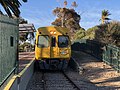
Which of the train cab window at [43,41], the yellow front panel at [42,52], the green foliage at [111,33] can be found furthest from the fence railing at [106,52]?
the train cab window at [43,41]

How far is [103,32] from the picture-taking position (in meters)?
38.9

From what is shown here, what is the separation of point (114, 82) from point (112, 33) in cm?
1989

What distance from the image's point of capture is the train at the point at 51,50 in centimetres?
2419

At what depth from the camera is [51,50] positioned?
24234 millimetres

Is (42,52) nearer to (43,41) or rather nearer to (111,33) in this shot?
(43,41)

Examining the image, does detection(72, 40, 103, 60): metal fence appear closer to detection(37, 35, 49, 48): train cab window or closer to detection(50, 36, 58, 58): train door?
detection(50, 36, 58, 58): train door

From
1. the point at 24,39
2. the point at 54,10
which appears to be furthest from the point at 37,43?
the point at 54,10

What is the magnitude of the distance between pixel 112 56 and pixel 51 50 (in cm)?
437

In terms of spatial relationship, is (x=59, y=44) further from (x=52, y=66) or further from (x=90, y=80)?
(x=90, y=80)

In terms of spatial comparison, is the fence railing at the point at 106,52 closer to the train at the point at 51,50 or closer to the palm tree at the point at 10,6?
the train at the point at 51,50

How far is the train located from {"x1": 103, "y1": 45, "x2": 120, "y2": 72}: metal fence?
3.11m

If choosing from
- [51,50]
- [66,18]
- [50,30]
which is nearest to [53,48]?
[51,50]

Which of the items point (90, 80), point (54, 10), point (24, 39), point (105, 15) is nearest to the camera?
point (90, 80)

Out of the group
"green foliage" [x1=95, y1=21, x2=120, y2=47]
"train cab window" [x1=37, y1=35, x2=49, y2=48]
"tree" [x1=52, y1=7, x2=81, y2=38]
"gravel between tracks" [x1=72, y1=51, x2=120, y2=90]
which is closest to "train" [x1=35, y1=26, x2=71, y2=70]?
"train cab window" [x1=37, y1=35, x2=49, y2=48]
